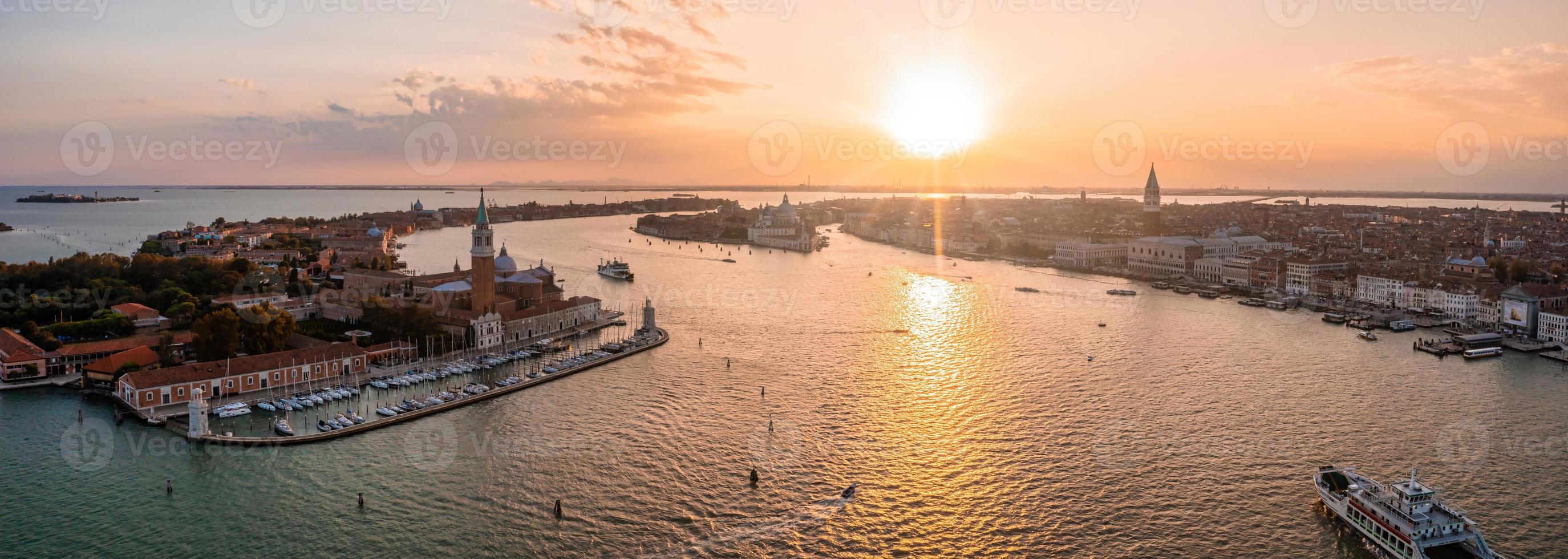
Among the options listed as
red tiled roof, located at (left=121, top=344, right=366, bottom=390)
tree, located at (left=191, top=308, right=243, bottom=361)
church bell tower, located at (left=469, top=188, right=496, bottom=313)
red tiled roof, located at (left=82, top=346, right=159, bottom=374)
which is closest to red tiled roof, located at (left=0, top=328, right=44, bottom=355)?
red tiled roof, located at (left=82, top=346, right=159, bottom=374)

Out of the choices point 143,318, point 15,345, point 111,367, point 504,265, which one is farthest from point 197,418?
point 504,265

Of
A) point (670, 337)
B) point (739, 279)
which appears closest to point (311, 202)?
point (739, 279)

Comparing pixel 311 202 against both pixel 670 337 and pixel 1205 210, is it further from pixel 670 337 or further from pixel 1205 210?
pixel 670 337

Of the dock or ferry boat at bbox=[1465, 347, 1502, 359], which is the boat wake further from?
ferry boat at bbox=[1465, 347, 1502, 359]

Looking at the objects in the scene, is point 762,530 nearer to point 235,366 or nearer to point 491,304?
point 235,366

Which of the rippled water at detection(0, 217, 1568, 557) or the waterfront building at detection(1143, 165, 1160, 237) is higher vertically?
the waterfront building at detection(1143, 165, 1160, 237)

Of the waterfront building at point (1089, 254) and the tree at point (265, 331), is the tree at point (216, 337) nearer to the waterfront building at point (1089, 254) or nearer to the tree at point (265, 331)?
the tree at point (265, 331)
